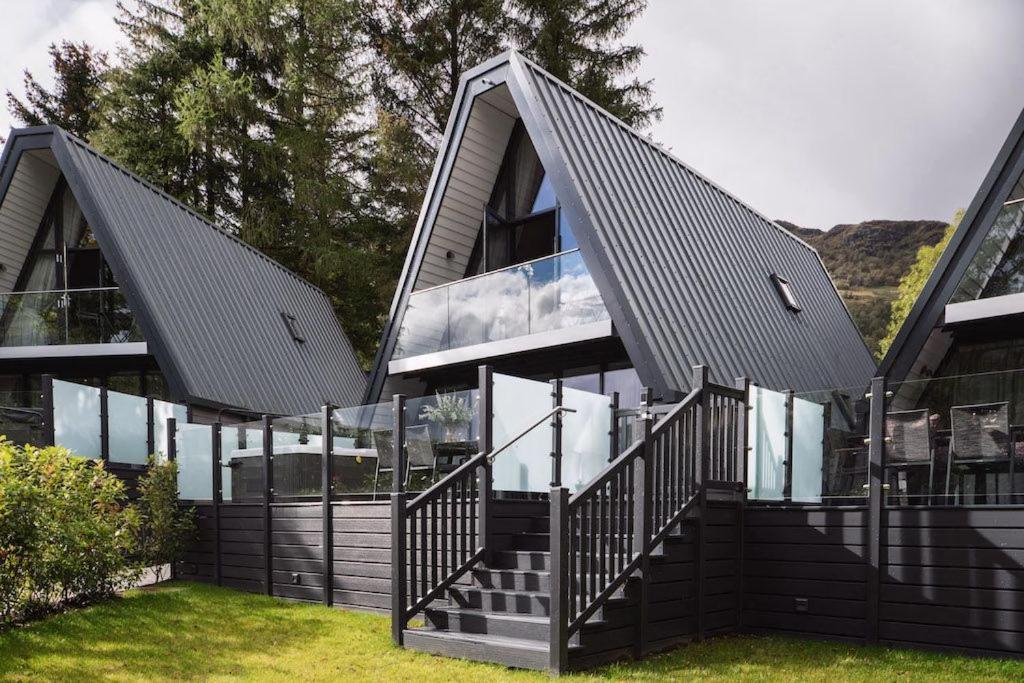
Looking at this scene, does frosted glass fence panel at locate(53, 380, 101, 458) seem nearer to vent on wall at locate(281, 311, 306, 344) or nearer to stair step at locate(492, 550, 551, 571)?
stair step at locate(492, 550, 551, 571)

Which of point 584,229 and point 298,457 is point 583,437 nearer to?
point 584,229

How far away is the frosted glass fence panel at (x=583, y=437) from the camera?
31.3ft

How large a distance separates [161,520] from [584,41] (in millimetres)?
19917

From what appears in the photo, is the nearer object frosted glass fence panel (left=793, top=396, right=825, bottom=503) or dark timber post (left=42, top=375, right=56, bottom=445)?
frosted glass fence panel (left=793, top=396, right=825, bottom=503)

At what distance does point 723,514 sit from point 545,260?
5.29 metres

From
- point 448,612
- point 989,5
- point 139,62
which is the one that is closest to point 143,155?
point 139,62

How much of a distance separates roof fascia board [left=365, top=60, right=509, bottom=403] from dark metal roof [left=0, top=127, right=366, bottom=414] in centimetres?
309

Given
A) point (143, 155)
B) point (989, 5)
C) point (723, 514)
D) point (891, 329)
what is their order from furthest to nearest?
point (989, 5), point (891, 329), point (143, 155), point (723, 514)

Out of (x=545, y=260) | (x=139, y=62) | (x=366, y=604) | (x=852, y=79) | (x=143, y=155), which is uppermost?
(x=852, y=79)

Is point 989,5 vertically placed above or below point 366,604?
above

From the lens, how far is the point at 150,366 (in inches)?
714

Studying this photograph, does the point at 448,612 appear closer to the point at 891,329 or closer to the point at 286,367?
the point at 286,367

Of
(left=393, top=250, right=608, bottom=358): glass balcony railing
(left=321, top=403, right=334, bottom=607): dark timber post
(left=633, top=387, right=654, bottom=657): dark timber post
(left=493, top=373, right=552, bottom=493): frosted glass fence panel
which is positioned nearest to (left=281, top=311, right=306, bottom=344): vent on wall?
(left=393, top=250, right=608, bottom=358): glass balcony railing

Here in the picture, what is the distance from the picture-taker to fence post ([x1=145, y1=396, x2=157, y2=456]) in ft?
46.8
